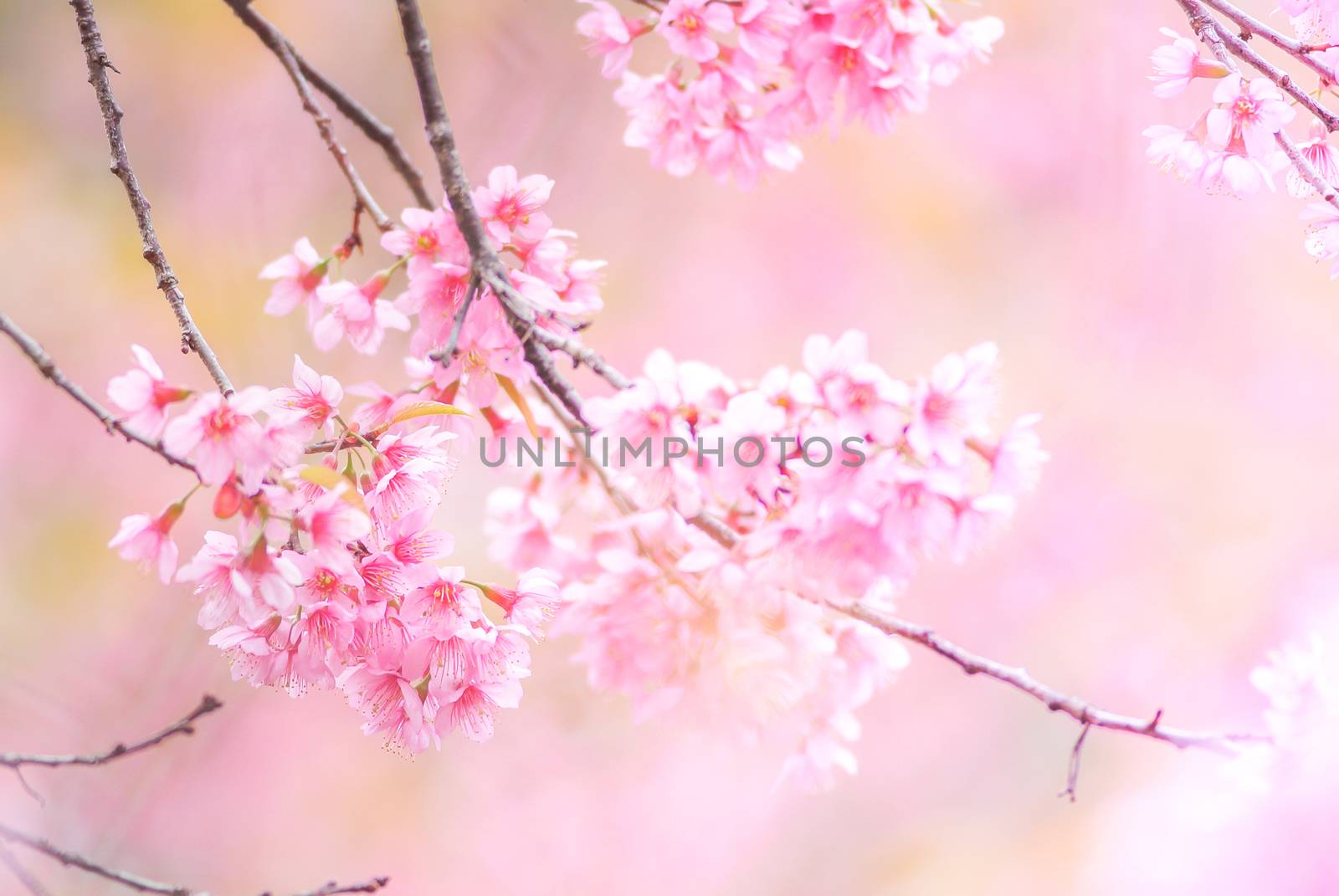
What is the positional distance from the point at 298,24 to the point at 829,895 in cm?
149

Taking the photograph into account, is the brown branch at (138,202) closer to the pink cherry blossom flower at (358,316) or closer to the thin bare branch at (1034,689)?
the pink cherry blossom flower at (358,316)

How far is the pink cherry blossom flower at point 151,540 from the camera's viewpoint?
486 millimetres

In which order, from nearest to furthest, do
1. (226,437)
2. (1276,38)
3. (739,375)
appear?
(226,437) → (1276,38) → (739,375)

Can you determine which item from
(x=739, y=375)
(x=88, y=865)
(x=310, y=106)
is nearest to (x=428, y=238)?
(x=310, y=106)

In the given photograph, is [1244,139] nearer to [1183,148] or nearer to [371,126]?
[1183,148]

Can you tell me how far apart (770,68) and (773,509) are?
0.37 metres

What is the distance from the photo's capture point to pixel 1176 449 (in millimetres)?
1496

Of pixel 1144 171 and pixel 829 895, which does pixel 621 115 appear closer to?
pixel 1144 171

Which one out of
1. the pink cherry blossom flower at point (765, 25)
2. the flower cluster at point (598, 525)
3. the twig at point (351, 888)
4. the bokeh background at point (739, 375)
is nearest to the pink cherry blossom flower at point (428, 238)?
the flower cluster at point (598, 525)

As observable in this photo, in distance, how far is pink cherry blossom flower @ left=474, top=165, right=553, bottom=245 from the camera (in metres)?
0.52

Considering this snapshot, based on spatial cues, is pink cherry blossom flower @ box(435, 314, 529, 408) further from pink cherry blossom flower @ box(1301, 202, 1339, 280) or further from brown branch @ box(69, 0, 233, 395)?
pink cherry blossom flower @ box(1301, 202, 1339, 280)

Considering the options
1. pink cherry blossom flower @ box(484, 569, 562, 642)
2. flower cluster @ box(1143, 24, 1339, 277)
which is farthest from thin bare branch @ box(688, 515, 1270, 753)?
flower cluster @ box(1143, 24, 1339, 277)

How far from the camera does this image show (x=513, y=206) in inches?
21.0

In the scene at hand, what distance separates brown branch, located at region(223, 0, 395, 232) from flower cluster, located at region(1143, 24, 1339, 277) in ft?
1.65
